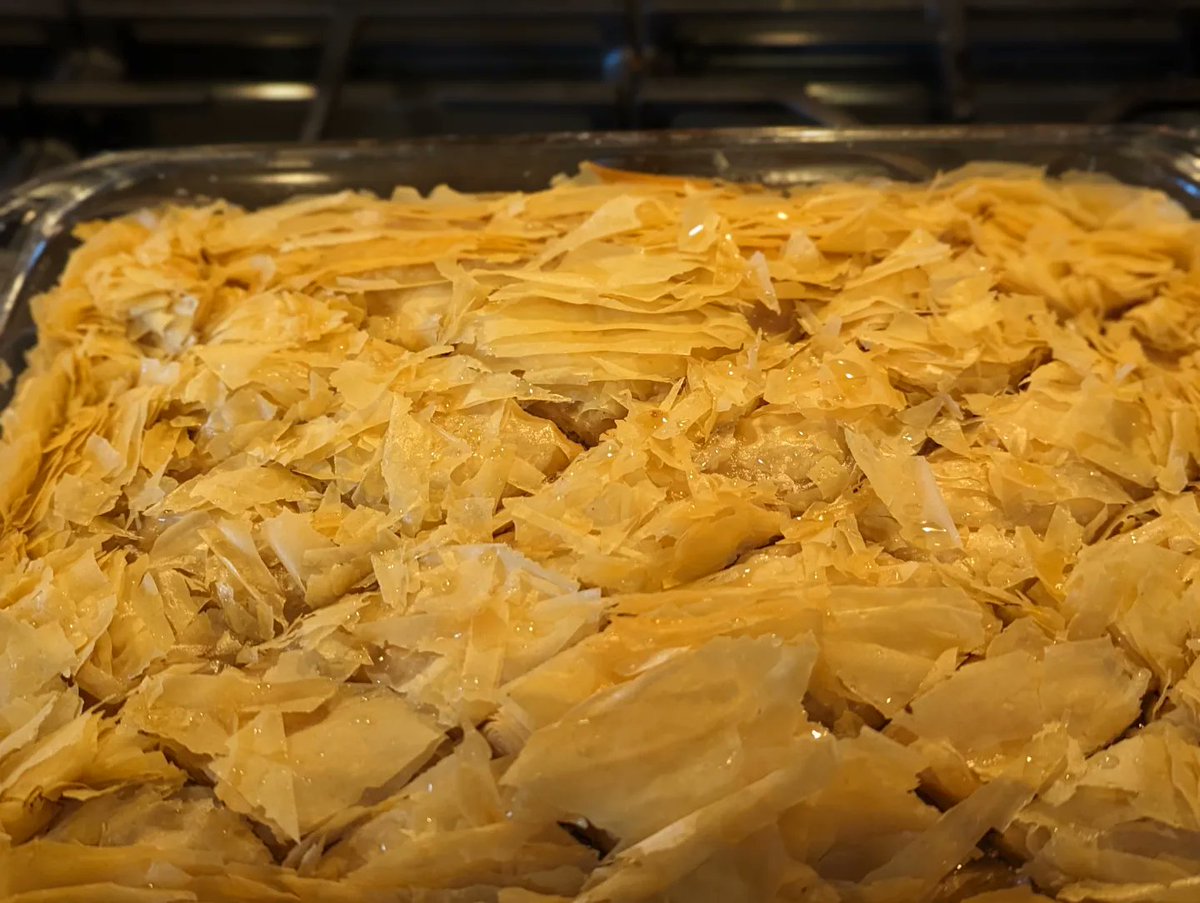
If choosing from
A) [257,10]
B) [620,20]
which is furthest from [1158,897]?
[257,10]

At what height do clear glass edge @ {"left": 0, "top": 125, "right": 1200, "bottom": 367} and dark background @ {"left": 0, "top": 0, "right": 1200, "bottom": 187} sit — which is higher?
dark background @ {"left": 0, "top": 0, "right": 1200, "bottom": 187}

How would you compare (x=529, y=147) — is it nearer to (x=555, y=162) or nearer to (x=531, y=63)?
(x=555, y=162)

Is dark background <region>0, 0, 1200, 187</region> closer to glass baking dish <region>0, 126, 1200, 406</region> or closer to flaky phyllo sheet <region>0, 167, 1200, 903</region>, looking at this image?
glass baking dish <region>0, 126, 1200, 406</region>

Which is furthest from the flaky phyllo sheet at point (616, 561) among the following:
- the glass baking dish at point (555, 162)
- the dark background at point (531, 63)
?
the dark background at point (531, 63)

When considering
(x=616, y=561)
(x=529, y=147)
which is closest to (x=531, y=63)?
(x=529, y=147)

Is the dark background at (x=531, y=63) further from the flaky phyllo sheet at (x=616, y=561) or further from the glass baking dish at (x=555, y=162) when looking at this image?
the flaky phyllo sheet at (x=616, y=561)

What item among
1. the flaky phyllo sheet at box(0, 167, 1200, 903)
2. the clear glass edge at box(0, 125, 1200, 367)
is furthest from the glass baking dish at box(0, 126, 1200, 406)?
the flaky phyllo sheet at box(0, 167, 1200, 903)
